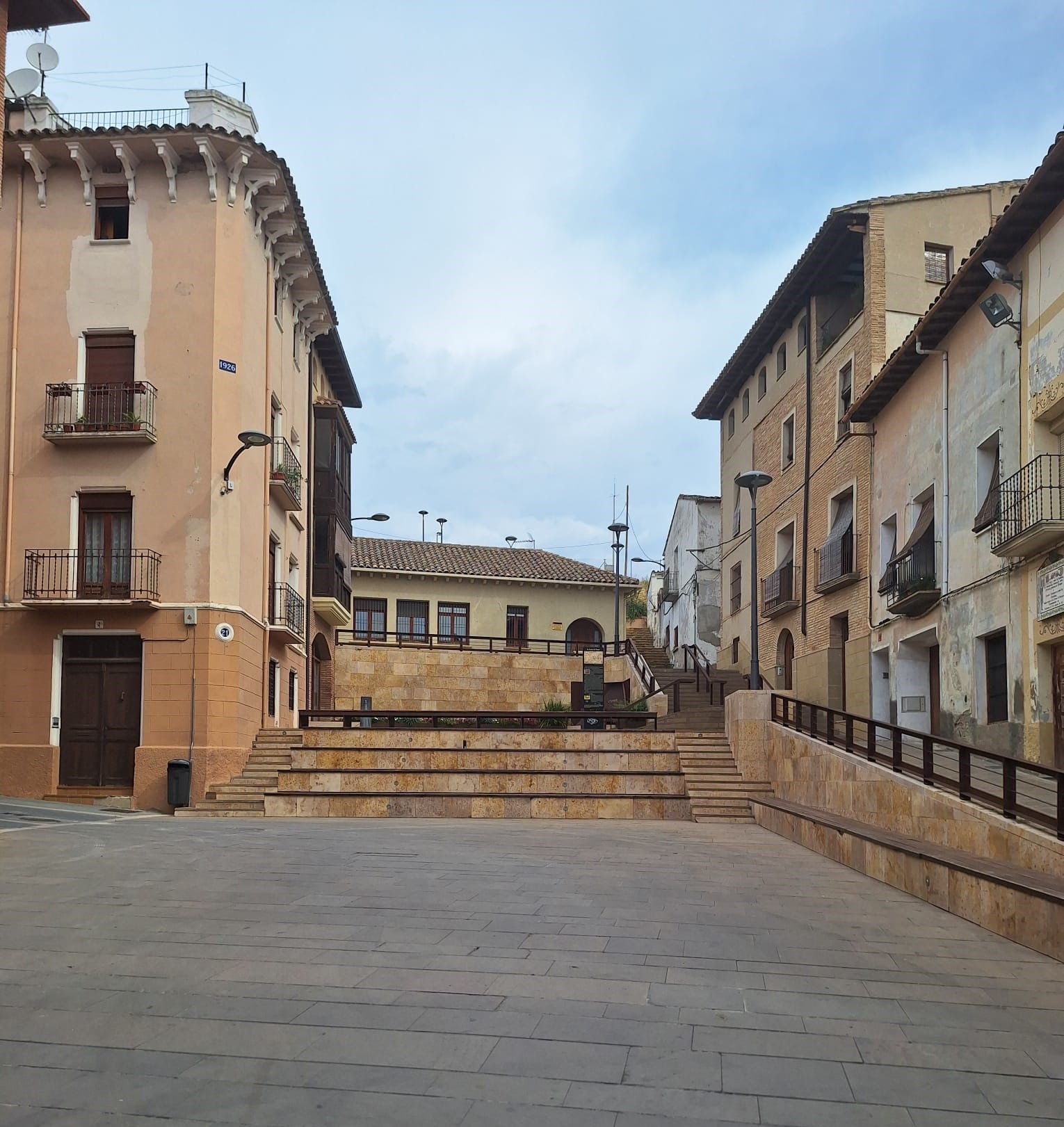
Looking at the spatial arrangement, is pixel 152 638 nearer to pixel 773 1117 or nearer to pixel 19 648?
pixel 19 648

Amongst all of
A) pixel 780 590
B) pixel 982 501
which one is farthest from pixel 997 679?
pixel 780 590

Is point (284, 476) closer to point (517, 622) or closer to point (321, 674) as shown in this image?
point (321, 674)

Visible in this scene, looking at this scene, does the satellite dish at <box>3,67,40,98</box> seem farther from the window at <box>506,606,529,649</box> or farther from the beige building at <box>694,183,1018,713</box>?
the window at <box>506,606,529,649</box>

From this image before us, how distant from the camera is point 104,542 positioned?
2150 centimetres

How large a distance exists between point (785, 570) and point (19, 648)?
17.1 metres

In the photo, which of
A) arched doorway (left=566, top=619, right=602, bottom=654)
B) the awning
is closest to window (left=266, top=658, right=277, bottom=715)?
the awning

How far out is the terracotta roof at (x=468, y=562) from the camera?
47.9 m

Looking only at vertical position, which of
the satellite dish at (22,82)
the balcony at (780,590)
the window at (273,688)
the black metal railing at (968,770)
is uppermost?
the satellite dish at (22,82)

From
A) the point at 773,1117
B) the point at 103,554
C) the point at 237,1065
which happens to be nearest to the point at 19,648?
the point at 103,554

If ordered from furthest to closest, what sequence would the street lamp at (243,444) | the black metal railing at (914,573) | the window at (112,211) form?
the window at (112,211)
the black metal railing at (914,573)
the street lamp at (243,444)

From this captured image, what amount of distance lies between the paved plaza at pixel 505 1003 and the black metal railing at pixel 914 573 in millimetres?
9929

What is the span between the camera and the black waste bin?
65.6ft

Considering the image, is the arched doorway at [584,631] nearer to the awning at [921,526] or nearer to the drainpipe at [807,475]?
the drainpipe at [807,475]

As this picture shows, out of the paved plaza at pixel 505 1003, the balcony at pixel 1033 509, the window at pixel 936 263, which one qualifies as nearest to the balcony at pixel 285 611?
the paved plaza at pixel 505 1003
